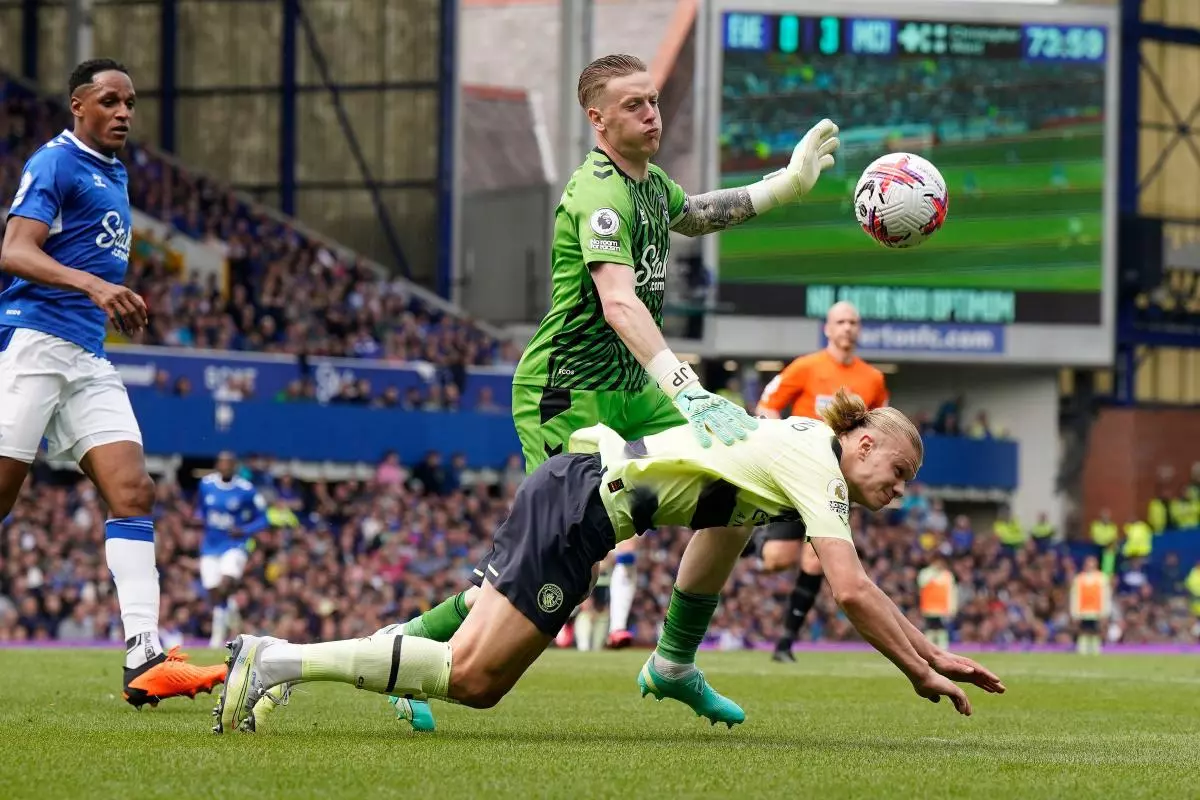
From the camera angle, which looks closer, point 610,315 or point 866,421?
point 866,421

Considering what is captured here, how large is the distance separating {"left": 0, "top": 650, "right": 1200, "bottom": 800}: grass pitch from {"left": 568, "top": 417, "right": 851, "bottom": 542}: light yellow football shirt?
0.74m

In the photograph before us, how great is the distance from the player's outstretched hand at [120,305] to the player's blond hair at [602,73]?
178 centimetres

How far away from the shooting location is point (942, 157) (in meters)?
33.5

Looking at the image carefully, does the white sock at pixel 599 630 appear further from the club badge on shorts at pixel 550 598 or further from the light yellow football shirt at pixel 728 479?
the club badge on shorts at pixel 550 598

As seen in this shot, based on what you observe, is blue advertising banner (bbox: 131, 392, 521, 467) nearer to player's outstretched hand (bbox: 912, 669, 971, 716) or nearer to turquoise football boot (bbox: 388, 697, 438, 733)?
turquoise football boot (bbox: 388, 697, 438, 733)

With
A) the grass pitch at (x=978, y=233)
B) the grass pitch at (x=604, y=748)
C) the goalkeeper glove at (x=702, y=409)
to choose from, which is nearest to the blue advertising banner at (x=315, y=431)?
the grass pitch at (x=978, y=233)

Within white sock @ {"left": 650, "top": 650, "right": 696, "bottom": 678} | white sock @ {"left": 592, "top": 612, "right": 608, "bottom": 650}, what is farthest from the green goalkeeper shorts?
white sock @ {"left": 592, "top": 612, "right": 608, "bottom": 650}

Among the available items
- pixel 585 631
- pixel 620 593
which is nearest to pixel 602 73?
pixel 620 593

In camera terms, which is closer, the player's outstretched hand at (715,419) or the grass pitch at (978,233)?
the player's outstretched hand at (715,419)

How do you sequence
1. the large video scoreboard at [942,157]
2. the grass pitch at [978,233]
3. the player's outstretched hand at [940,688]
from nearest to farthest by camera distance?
the player's outstretched hand at [940,688]
the large video scoreboard at [942,157]
the grass pitch at [978,233]

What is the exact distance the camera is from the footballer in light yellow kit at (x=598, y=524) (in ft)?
19.9

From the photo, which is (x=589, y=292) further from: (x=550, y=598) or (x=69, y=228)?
(x=69, y=228)

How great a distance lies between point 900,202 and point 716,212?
0.75 metres

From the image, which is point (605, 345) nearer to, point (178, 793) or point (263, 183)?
point (178, 793)
